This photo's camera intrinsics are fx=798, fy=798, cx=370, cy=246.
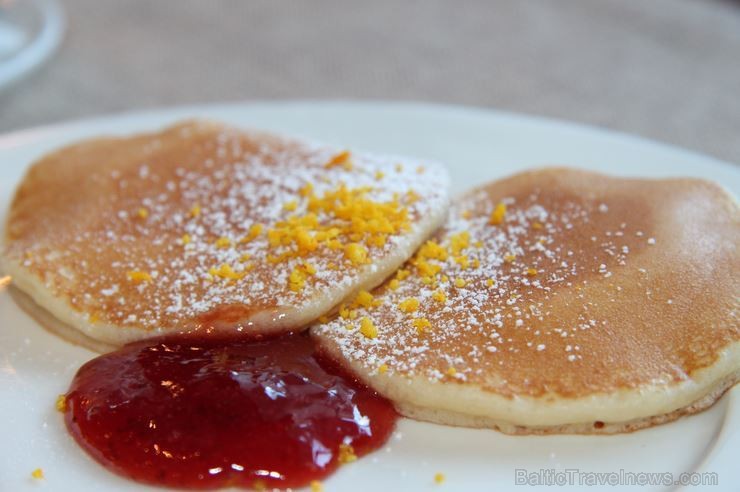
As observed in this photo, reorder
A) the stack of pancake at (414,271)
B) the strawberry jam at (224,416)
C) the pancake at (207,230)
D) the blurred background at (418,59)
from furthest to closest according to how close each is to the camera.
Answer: the blurred background at (418,59) → the pancake at (207,230) → the stack of pancake at (414,271) → the strawberry jam at (224,416)

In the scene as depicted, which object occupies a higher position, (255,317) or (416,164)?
(416,164)

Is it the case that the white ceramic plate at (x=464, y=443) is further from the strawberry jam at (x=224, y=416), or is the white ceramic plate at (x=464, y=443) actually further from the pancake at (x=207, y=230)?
the pancake at (x=207, y=230)

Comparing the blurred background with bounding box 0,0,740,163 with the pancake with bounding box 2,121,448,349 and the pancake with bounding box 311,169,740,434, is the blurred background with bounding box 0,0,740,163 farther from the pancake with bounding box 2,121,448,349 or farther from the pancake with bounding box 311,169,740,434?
the pancake with bounding box 311,169,740,434

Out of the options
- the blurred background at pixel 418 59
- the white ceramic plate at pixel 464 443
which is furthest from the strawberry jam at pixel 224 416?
the blurred background at pixel 418 59

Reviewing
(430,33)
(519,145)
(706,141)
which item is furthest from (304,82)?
(706,141)

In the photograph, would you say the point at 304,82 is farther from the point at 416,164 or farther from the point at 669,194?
the point at 669,194

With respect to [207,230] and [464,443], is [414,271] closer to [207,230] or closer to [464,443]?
[464,443]
